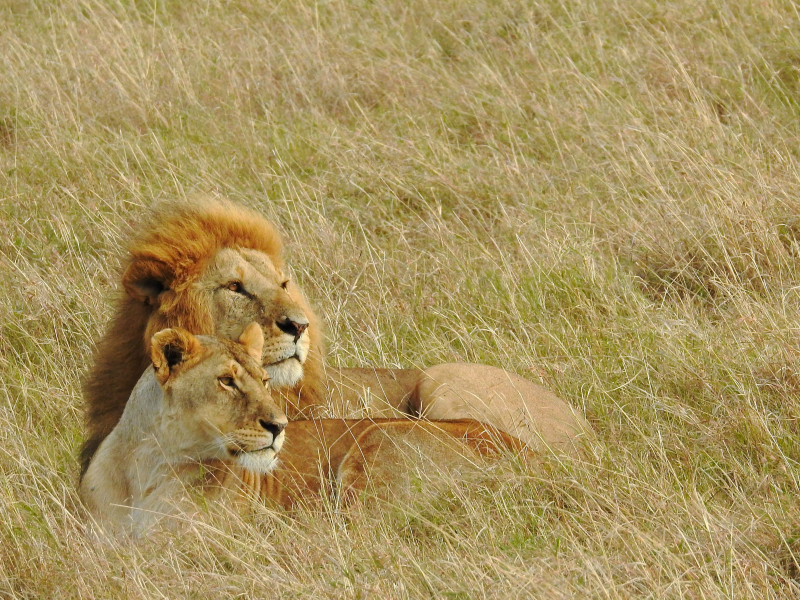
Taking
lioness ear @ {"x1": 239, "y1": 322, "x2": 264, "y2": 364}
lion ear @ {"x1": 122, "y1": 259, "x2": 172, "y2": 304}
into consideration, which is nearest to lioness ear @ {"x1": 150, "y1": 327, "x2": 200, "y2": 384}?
lioness ear @ {"x1": 239, "y1": 322, "x2": 264, "y2": 364}

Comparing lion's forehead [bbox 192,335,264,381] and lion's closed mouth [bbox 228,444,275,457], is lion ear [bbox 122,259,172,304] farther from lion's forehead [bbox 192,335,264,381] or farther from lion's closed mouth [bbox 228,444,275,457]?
lion's closed mouth [bbox 228,444,275,457]

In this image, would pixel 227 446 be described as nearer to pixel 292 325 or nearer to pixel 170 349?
pixel 170 349

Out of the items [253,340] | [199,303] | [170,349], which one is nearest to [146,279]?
[199,303]

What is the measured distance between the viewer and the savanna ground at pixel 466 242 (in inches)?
148

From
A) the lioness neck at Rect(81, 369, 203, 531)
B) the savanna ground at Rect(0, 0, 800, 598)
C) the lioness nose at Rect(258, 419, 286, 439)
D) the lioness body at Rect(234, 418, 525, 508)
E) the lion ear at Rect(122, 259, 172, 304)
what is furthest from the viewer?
the lion ear at Rect(122, 259, 172, 304)

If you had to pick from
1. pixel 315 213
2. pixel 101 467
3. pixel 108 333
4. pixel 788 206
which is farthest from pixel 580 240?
pixel 101 467

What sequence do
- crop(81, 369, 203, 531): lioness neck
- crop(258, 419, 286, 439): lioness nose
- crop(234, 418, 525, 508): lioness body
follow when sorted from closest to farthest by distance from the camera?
crop(258, 419, 286, 439): lioness nose, crop(81, 369, 203, 531): lioness neck, crop(234, 418, 525, 508): lioness body

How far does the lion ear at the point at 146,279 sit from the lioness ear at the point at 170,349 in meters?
0.81

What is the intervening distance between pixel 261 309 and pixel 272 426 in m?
0.90

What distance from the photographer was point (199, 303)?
487 cm

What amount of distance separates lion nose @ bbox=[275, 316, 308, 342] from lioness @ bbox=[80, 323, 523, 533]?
36 centimetres

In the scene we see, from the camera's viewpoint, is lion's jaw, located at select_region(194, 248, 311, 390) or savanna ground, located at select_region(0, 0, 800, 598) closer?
savanna ground, located at select_region(0, 0, 800, 598)

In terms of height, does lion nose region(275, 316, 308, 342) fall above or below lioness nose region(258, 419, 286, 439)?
below

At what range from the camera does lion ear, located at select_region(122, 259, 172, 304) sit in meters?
4.88
